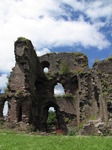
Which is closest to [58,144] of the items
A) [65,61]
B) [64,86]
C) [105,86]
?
[105,86]

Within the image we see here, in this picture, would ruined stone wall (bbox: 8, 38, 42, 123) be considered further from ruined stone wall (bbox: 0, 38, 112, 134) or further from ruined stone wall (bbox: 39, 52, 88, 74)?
ruined stone wall (bbox: 39, 52, 88, 74)

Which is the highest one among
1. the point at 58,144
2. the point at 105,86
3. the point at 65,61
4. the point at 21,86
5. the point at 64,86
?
the point at 65,61

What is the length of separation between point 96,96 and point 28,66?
7926 millimetres

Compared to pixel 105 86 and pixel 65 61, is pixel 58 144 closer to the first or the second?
pixel 105 86

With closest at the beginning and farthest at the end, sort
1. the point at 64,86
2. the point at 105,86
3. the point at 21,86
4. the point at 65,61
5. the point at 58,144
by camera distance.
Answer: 1. the point at 58,144
2. the point at 105,86
3. the point at 21,86
4. the point at 64,86
5. the point at 65,61

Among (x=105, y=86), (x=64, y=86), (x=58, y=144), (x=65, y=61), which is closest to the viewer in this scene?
(x=58, y=144)

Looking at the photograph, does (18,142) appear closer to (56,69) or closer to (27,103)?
(27,103)

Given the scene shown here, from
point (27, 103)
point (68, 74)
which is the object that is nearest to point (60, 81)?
point (68, 74)

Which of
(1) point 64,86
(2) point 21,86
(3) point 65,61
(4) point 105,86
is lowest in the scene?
(4) point 105,86

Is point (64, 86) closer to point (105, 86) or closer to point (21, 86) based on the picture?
point (21, 86)

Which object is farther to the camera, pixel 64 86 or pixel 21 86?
pixel 64 86

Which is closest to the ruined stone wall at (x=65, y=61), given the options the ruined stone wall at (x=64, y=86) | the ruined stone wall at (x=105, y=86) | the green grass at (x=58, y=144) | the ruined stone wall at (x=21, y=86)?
the ruined stone wall at (x=64, y=86)

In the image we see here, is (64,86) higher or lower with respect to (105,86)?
higher

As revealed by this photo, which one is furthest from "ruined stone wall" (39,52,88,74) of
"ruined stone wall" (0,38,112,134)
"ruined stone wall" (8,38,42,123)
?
"ruined stone wall" (8,38,42,123)
